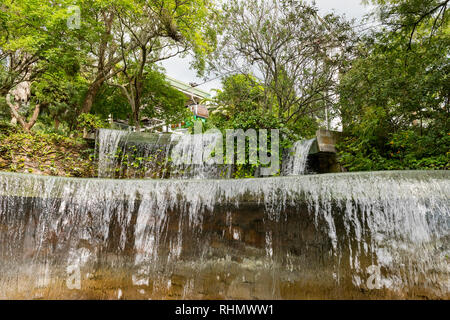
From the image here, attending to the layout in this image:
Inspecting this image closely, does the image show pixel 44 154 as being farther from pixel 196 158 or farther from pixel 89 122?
pixel 196 158

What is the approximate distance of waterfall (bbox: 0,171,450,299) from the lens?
327 centimetres

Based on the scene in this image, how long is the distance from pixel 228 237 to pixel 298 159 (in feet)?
14.6

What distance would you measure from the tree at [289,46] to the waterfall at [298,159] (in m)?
2.45

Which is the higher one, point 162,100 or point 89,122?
point 162,100

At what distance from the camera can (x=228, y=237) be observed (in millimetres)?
4008

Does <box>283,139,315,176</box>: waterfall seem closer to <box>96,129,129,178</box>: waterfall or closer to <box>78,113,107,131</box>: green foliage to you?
<box>96,129,129,178</box>: waterfall

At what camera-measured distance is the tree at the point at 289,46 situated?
31.7 feet

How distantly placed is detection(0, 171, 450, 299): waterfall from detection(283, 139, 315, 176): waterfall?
3.96 metres

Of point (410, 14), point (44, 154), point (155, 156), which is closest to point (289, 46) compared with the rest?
point (410, 14)

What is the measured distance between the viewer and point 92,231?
13.5 ft

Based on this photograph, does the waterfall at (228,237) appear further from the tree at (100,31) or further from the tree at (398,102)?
the tree at (100,31)

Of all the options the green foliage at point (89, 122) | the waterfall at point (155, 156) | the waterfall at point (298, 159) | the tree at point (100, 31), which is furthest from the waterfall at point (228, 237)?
the tree at point (100, 31)
